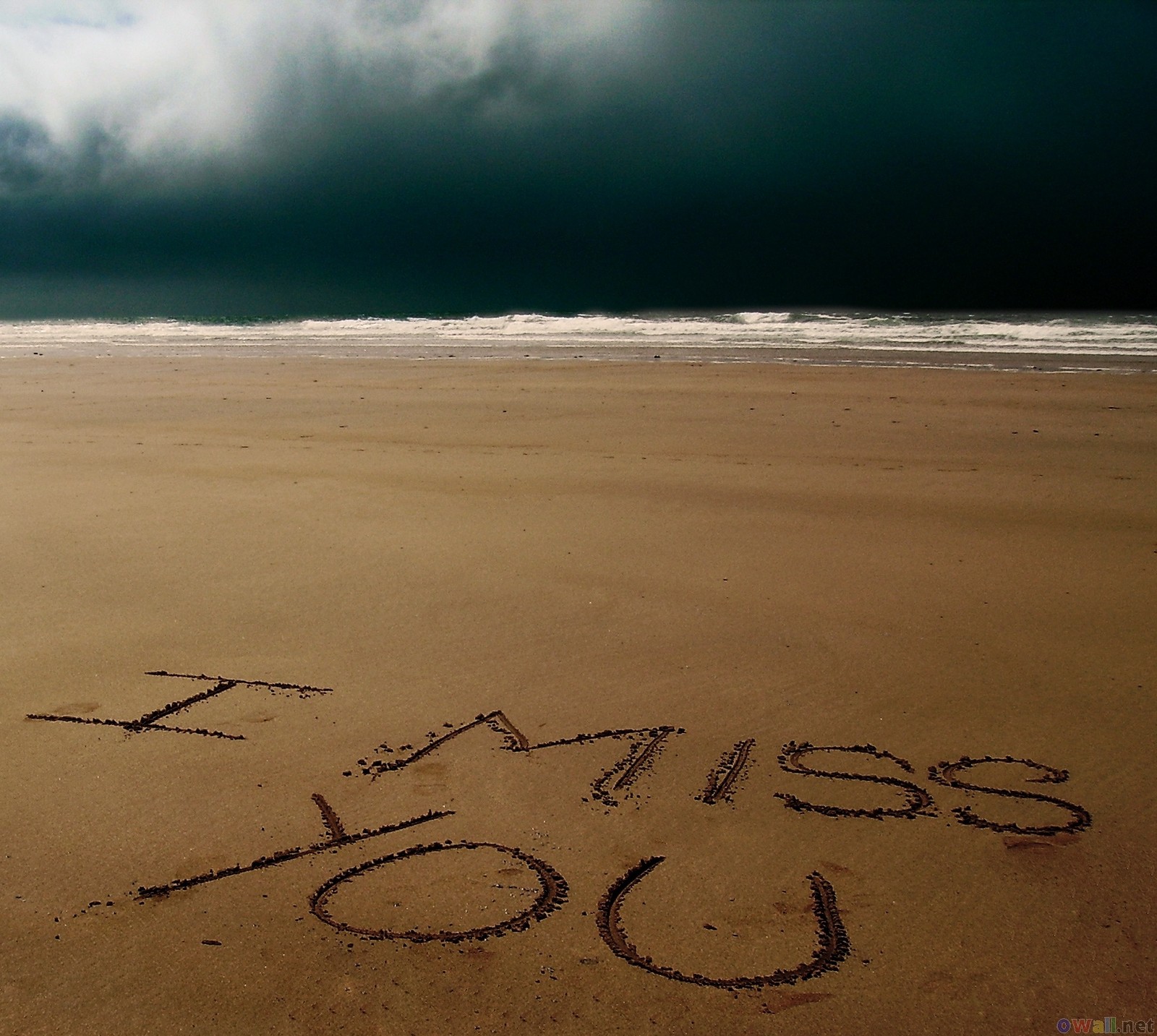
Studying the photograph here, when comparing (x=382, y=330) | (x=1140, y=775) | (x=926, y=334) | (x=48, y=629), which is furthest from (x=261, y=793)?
(x=382, y=330)

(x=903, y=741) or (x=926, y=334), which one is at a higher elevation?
(x=926, y=334)

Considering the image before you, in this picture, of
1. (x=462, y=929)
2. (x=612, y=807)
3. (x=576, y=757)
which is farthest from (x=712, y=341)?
(x=462, y=929)

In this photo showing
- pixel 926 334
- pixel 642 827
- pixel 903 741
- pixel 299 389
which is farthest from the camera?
pixel 926 334

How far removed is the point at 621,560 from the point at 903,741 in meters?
1.85

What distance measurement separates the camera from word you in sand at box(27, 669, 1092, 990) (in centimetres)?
182

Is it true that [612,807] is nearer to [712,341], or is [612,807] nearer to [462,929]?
[462,929]

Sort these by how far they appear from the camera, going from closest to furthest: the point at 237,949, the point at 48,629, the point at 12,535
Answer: the point at 237,949, the point at 48,629, the point at 12,535

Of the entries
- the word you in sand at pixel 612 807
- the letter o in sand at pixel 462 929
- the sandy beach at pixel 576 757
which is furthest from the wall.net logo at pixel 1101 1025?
the letter o in sand at pixel 462 929

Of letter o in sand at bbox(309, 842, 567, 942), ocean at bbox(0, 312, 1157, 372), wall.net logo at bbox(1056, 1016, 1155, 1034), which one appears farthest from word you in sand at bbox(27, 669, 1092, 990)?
ocean at bbox(0, 312, 1157, 372)

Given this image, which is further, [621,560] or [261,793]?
[621,560]

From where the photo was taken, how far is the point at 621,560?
4270 mm

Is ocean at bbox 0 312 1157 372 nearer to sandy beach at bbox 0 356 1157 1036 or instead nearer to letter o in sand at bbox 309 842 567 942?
sandy beach at bbox 0 356 1157 1036

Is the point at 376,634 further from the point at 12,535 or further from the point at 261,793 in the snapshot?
the point at 12,535

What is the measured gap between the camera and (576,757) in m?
2.51
